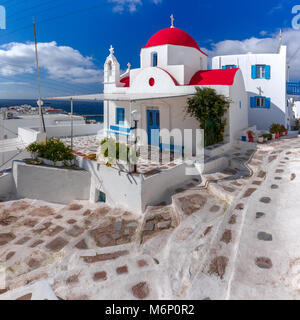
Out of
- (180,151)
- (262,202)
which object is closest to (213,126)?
(180,151)

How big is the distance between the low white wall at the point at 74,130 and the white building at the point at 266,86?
37.0 ft

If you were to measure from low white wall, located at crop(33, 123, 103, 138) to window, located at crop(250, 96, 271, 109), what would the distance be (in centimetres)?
1122

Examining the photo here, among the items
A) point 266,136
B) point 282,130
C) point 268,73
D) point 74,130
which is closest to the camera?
point 266,136

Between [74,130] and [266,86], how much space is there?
536 inches

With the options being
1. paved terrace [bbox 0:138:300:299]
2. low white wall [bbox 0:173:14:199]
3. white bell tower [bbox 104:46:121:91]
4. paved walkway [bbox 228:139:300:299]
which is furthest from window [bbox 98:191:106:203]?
white bell tower [bbox 104:46:121:91]

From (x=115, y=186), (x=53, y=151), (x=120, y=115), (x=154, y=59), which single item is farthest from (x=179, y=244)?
(x=154, y=59)

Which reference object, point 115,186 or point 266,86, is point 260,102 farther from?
point 115,186

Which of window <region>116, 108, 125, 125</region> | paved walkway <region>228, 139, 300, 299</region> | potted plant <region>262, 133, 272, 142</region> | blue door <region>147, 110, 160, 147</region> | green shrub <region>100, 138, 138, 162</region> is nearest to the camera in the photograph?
paved walkway <region>228, 139, 300, 299</region>

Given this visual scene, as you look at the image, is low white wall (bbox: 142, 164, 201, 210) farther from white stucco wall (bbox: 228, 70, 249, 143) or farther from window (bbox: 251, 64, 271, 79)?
window (bbox: 251, 64, 271, 79)

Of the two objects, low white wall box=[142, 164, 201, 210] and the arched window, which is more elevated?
the arched window

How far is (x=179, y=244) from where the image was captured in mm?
5438

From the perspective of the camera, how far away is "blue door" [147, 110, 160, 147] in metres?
12.2
